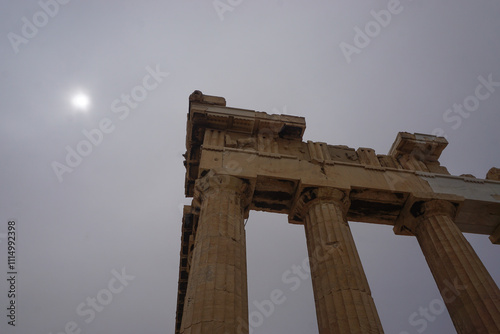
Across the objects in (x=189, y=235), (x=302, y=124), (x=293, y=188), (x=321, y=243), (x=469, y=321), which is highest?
(x=302, y=124)

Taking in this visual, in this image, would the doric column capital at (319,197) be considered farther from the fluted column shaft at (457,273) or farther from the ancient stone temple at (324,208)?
the fluted column shaft at (457,273)

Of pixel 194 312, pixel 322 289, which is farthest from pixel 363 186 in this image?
pixel 194 312

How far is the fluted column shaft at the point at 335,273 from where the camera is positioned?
12.4 m

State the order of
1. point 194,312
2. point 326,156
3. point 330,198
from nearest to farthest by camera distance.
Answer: point 194,312 < point 330,198 < point 326,156

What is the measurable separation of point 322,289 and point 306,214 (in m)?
4.21

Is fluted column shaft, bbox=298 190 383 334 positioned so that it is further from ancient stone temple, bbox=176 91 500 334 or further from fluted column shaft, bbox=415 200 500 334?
fluted column shaft, bbox=415 200 500 334

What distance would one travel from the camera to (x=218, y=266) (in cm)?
1233

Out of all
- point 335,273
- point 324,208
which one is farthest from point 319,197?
point 335,273

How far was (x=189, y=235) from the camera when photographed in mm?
22594

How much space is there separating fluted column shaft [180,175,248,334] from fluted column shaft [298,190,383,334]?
2948mm

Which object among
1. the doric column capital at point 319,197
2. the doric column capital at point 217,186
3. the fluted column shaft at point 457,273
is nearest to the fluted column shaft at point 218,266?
the doric column capital at point 217,186

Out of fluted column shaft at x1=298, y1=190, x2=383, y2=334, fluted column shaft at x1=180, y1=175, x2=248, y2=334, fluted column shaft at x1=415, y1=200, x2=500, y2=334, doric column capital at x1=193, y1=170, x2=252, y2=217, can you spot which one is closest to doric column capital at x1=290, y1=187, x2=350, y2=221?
fluted column shaft at x1=298, y1=190, x2=383, y2=334

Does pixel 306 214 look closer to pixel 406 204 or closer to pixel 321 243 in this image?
pixel 321 243

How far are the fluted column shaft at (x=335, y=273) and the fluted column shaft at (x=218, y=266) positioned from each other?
2948 millimetres
